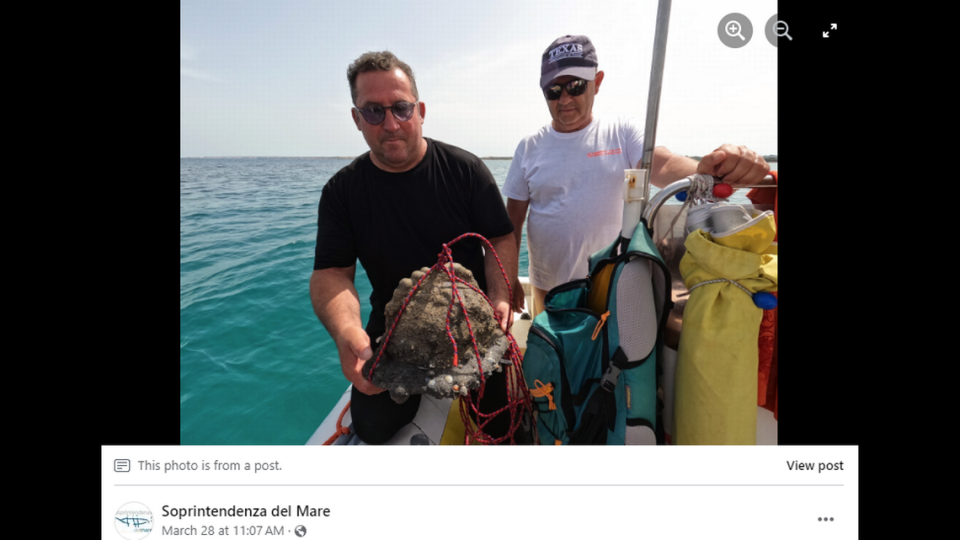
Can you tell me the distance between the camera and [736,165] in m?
1.36

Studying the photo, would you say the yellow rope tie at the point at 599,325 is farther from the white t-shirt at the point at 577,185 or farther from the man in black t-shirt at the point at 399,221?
the white t-shirt at the point at 577,185

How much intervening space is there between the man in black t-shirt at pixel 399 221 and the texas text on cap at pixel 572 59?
0.75 metres

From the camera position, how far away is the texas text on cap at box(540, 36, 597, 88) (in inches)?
87.2

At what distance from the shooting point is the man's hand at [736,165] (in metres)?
1.35

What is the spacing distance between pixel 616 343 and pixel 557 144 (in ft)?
5.04

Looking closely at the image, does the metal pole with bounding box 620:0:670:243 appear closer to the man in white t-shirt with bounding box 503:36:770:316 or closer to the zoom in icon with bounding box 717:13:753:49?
the zoom in icon with bounding box 717:13:753:49

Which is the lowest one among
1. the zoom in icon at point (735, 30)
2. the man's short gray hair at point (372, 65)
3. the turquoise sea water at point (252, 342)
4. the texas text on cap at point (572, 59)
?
the turquoise sea water at point (252, 342)

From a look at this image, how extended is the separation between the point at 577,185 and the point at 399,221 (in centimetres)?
118

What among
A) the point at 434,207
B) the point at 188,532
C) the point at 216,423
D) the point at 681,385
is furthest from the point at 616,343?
the point at 216,423

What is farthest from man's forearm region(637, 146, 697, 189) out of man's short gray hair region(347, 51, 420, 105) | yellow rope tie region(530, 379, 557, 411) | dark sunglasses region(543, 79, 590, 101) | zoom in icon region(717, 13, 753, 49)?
man's short gray hair region(347, 51, 420, 105)

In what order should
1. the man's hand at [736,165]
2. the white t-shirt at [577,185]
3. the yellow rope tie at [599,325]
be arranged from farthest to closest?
the white t-shirt at [577,185], the yellow rope tie at [599,325], the man's hand at [736,165]
